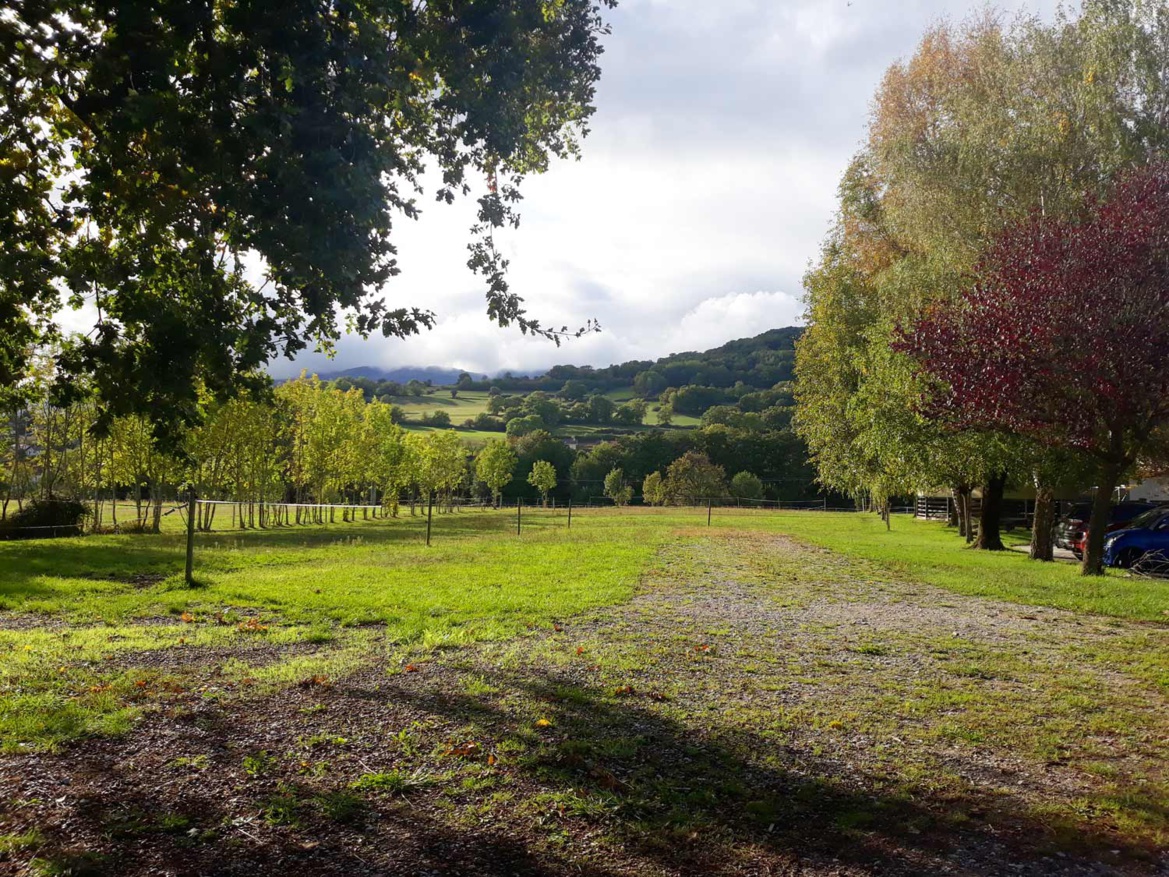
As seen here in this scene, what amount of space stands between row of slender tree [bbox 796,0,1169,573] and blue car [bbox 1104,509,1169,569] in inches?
58.6

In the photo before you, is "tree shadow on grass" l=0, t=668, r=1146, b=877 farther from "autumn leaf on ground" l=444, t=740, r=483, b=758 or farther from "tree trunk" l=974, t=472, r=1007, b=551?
"tree trunk" l=974, t=472, r=1007, b=551

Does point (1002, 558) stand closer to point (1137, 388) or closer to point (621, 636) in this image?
point (1137, 388)

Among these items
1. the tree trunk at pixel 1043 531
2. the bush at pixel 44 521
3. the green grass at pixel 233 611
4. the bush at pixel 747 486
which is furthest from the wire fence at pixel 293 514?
the tree trunk at pixel 1043 531

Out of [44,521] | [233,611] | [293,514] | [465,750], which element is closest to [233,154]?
[465,750]

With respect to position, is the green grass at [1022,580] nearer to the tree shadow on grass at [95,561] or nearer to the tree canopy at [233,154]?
the tree canopy at [233,154]

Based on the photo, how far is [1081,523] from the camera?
2244cm

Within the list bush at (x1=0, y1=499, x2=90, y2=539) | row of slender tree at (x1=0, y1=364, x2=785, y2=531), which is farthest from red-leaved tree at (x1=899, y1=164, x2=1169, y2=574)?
bush at (x1=0, y1=499, x2=90, y2=539)

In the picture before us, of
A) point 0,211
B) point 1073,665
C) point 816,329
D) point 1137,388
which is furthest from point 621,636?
point 816,329

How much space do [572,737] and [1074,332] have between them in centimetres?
1273

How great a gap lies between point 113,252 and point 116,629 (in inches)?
197

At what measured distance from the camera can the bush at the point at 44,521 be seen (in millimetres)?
26062

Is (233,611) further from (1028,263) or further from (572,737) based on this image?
(1028,263)

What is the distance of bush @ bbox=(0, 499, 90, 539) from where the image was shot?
85.5 ft

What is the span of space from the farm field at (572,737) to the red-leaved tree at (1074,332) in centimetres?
432
